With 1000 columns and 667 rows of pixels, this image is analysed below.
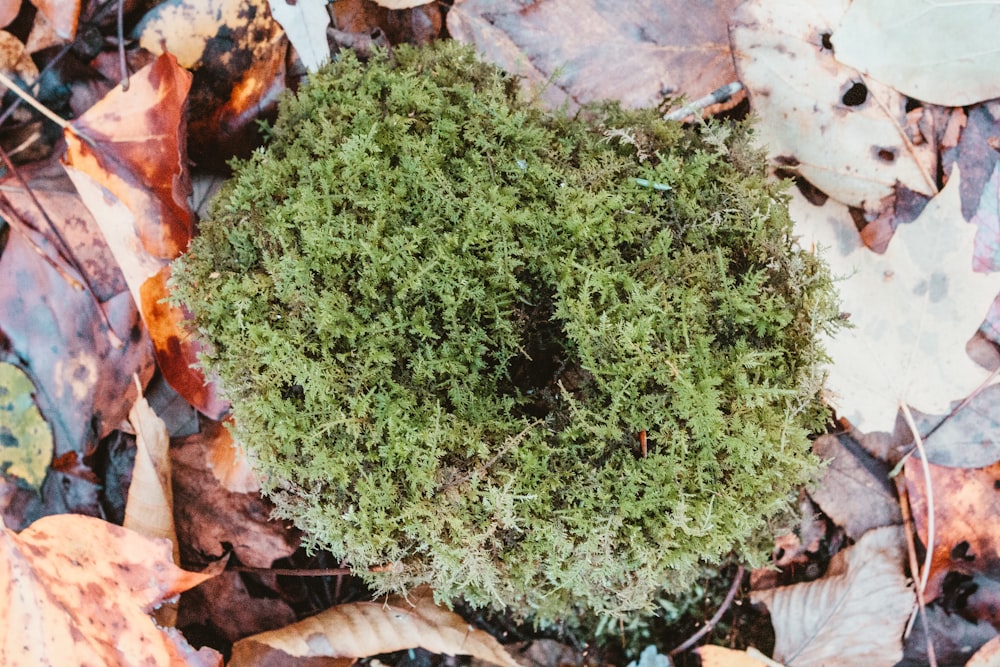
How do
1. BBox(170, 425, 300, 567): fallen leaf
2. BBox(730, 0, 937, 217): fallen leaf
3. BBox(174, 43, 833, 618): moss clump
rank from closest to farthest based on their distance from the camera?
BBox(174, 43, 833, 618): moss clump < BBox(730, 0, 937, 217): fallen leaf < BBox(170, 425, 300, 567): fallen leaf

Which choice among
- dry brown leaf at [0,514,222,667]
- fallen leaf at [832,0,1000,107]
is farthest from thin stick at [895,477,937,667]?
dry brown leaf at [0,514,222,667]

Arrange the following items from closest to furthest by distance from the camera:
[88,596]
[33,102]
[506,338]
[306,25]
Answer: [506,338] < [88,596] < [306,25] < [33,102]

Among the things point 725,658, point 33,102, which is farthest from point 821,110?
point 33,102

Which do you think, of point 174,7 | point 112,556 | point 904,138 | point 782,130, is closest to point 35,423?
point 112,556

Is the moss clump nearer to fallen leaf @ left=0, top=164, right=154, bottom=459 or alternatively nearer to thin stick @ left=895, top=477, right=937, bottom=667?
fallen leaf @ left=0, top=164, right=154, bottom=459

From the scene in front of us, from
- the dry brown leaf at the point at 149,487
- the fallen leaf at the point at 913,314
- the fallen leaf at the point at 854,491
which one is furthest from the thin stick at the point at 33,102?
the fallen leaf at the point at 854,491

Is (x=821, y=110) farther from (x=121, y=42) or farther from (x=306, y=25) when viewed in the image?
(x=121, y=42)
